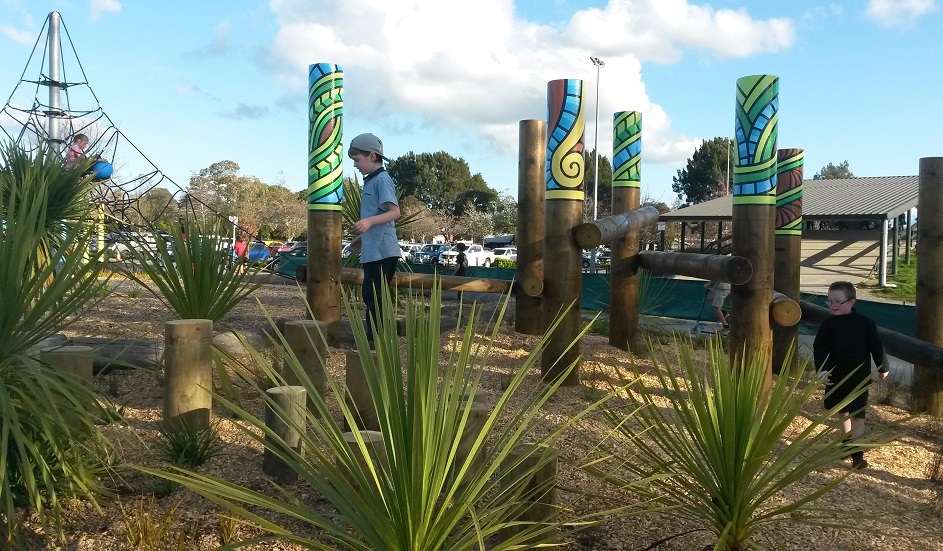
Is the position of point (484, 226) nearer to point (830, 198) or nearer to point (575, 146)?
point (830, 198)

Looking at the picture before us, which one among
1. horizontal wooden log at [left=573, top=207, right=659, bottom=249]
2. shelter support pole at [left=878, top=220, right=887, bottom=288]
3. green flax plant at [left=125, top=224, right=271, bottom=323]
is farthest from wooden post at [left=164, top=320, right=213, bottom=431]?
shelter support pole at [left=878, top=220, right=887, bottom=288]

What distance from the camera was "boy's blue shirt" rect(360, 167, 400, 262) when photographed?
5215mm

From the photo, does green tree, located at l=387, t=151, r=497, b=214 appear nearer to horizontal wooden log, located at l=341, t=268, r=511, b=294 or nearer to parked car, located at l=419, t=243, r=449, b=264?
parked car, located at l=419, t=243, r=449, b=264

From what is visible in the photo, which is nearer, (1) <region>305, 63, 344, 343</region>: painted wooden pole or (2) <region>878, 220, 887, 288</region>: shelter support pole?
(1) <region>305, 63, 344, 343</region>: painted wooden pole

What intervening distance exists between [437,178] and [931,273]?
6293 centimetres

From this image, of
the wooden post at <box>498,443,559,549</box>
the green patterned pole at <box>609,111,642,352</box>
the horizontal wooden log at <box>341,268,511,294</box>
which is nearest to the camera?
the wooden post at <box>498,443,559,549</box>

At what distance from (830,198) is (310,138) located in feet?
84.2

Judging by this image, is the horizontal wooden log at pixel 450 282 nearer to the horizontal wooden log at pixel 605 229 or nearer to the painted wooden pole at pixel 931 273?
the horizontal wooden log at pixel 605 229

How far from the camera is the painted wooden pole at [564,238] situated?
16.1 ft

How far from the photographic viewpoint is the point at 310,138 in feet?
20.1

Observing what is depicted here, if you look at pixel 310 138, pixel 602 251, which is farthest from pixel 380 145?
pixel 602 251

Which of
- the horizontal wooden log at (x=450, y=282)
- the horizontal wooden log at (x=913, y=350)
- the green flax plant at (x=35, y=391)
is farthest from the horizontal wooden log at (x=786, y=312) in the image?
the green flax plant at (x=35, y=391)

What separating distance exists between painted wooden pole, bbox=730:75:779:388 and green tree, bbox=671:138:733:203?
204 ft

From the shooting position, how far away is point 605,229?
5000 mm
